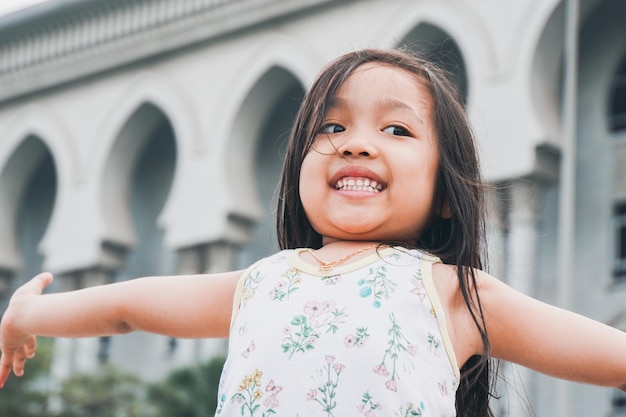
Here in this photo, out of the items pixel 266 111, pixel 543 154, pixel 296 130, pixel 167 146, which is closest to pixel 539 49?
pixel 543 154

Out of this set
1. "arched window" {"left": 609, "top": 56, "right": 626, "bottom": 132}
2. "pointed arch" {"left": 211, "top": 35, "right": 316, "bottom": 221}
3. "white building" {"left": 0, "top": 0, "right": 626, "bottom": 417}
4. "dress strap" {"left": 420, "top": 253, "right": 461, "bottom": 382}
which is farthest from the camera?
"pointed arch" {"left": 211, "top": 35, "right": 316, "bottom": 221}

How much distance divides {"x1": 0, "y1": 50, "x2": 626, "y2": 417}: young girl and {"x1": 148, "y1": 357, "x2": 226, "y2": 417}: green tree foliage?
13614 millimetres

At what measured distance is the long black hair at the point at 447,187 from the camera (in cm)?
223

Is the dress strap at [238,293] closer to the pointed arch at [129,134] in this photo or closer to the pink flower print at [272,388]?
the pink flower print at [272,388]

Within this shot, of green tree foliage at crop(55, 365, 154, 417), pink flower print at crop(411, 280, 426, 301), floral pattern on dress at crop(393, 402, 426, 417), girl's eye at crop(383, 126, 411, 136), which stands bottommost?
green tree foliage at crop(55, 365, 154, 417)

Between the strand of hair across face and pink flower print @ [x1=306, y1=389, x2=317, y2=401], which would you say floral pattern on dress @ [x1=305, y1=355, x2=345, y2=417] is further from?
the strand of hair across face

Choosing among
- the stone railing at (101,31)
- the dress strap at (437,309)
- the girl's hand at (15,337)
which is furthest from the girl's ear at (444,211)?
the stone railing at (101,31)

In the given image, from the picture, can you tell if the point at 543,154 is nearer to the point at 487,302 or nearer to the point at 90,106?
the point at 90,106

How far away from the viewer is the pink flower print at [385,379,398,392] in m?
2.03

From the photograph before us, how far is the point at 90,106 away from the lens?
22703 millimetres

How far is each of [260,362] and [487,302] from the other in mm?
350

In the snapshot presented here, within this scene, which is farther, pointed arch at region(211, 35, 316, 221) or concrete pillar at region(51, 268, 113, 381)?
concrete pillar at region(51, 268, 113, 381)

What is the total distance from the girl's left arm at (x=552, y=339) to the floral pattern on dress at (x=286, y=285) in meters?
0.27

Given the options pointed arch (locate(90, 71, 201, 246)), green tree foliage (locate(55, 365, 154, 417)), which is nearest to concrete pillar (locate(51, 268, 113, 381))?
pointed arch (locate(90, 71, 201, 246))
